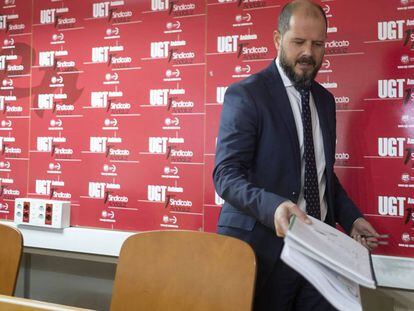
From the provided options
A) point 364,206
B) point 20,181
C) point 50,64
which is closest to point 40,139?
point 20,181

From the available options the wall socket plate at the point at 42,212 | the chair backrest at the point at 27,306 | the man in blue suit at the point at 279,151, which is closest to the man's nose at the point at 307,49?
the man in blue suit at the point at 279,151

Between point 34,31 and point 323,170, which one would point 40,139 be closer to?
point 34,31

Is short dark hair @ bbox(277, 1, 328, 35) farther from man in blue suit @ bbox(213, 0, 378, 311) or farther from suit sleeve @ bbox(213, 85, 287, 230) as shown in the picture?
suit sleeve @ bbox(213, 85, 287, 230)

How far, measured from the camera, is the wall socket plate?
8.18 ft

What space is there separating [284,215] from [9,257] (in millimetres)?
1013

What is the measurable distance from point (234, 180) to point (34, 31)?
6.47 ft

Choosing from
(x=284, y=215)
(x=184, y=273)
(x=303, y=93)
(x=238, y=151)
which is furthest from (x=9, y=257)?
(x=303, y=93)

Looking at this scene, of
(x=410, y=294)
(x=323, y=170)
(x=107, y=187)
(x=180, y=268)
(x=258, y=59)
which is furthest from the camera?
(x=107, y=187)

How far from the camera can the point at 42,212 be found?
254 centimetres

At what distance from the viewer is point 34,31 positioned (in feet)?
8.72

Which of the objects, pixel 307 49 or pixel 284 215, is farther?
pixel 307 49

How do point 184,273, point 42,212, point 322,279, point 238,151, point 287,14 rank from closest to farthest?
point 322,279 < point 184,273 < point 238,151 < point 287,14 < point 42,212

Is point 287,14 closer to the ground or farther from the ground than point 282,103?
farther from the ground

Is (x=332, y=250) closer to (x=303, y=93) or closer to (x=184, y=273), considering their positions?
(x=184, y=273)
